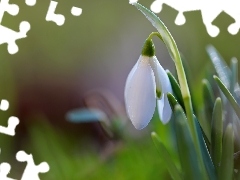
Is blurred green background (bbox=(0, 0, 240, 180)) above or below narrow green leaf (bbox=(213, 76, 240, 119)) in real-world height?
above

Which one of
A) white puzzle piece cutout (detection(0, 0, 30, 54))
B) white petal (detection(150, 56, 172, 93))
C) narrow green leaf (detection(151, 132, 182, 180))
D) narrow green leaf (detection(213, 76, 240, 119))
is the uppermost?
white puzzle piece cutout (detection(0, 0, 30, 54))

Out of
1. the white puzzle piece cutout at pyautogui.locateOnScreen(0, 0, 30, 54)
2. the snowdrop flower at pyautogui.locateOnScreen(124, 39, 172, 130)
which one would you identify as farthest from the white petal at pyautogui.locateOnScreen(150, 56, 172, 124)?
the white puzzle piece cutout at pyautogui.locateOnScreen(0, 0, 30, 54)

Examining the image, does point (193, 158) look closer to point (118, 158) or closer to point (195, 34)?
point (118, 158)

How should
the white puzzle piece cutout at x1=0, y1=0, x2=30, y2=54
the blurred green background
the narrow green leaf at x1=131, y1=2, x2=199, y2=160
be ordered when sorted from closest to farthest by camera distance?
the narrow green leaf at x1=131, y1=2, x2=199, y2=160
the white puzzle piece cutout at x1=0, y1=0, x2=30, y2=54
the blurred green background

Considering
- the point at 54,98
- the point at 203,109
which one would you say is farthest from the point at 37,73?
the point at 203,109

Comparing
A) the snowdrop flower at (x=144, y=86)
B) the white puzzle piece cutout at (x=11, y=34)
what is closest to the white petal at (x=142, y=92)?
the snowdrop flower at (x=144, y=86)

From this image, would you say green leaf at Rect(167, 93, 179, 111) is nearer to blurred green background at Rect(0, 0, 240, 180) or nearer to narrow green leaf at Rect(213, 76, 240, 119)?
narrow green leaf at Rect(213, 76, 240, 119)

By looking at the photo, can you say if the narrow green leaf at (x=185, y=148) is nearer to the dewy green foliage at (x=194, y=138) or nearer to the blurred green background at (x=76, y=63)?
the dewy green foliage at (x=194, y=138)

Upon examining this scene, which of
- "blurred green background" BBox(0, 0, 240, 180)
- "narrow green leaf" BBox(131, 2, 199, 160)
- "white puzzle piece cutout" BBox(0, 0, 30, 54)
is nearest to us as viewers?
"narrow green leaf" BBox(131, 2, 199, 160)
